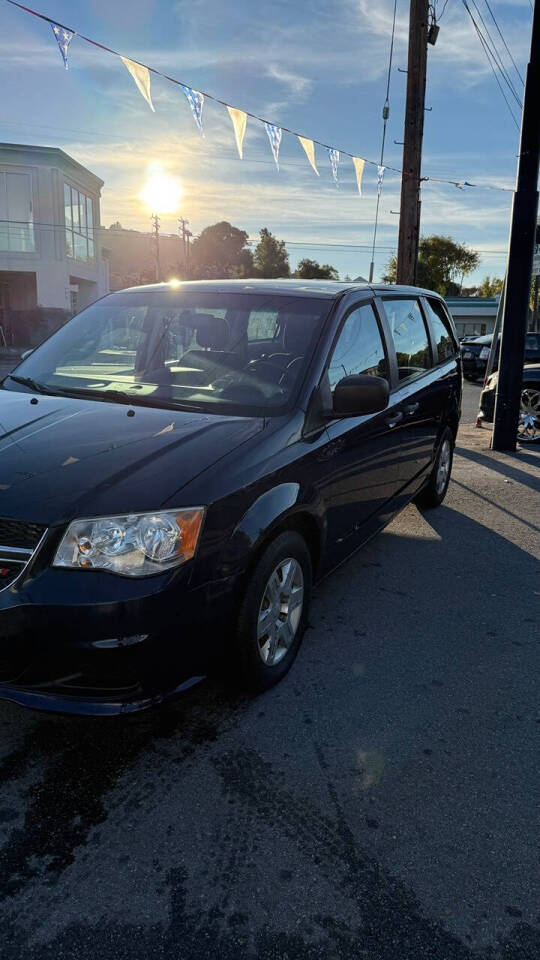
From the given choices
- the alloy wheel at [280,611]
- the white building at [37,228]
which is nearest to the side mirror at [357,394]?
the alloy wheel at [280,611]

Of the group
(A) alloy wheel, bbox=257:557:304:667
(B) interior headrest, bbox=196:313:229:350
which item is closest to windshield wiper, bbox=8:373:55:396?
(B) interior headrest, bbox=196:313:229:350

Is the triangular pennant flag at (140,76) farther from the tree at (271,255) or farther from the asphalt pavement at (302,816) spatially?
the tree at (271,255)

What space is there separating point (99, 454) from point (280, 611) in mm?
1065

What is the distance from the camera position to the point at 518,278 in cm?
886

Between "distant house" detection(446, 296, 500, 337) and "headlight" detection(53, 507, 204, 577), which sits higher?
"distant house" detection(446, 296, 500, 337)

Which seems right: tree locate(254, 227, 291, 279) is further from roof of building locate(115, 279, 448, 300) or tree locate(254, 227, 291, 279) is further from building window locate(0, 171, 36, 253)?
roof of building locate(115, 279, 448, 300)

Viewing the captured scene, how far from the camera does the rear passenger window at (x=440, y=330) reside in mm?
5714

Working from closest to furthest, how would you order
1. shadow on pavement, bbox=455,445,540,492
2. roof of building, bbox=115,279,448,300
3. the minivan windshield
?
the minivan windshield < roof of building, bbox=115,279,448,300 < shadow on pavement, bbox=455,445,540,492

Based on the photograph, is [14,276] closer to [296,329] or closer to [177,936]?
[296,329]

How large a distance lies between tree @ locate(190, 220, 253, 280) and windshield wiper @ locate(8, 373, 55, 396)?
85576 millimetres

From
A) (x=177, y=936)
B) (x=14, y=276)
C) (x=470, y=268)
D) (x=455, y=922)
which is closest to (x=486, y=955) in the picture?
(x=455, y=922)

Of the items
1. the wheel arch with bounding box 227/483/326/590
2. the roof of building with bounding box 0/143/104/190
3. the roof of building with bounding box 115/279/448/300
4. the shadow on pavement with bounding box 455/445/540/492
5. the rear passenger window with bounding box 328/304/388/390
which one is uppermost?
the roof of building with bounding box 0/143/104/190

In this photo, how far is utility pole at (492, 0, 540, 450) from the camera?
8453mm

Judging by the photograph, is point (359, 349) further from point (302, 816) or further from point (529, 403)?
point (529, 403)
